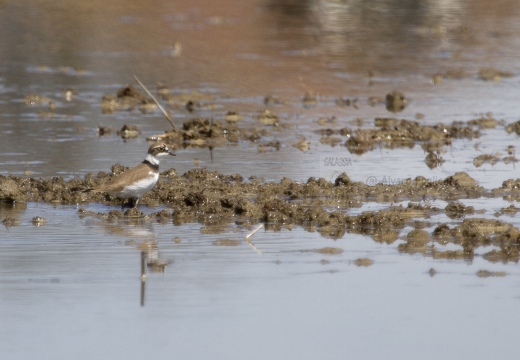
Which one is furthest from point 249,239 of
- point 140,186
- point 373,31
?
point 373,31

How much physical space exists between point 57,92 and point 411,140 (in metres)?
7.38

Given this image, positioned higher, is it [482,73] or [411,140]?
[482,73]

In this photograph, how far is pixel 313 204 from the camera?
1248 centimetres

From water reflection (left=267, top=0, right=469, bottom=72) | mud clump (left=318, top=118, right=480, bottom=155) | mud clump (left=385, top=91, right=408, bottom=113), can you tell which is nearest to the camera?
mud clump (left=318, top=118, right=480, bottom=155)

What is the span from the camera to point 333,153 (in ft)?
52.5

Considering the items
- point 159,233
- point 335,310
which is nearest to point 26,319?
point 335,310

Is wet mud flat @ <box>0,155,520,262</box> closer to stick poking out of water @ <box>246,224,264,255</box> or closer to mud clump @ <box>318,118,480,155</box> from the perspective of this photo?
stick poking out of water @ <box>246,224,264,255</box>

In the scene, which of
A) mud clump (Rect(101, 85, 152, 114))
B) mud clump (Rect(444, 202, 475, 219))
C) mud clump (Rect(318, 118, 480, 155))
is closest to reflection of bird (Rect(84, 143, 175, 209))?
mud clump (Rect(444, 202, 475, 219))

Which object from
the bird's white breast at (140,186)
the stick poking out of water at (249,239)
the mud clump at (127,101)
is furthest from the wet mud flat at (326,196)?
the mud clump at (127,101)

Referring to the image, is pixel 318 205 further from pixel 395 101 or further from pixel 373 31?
pixel 373 31

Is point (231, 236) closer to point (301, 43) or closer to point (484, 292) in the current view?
point (484, 292)

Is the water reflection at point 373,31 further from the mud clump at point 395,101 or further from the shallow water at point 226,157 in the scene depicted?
the mud clump at point 395,101

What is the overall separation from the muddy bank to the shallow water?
0.24 metres

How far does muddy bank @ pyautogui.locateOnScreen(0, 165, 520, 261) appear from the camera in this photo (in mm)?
10789
